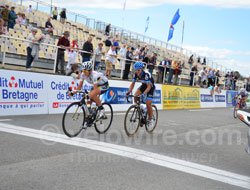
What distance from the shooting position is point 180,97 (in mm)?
20000

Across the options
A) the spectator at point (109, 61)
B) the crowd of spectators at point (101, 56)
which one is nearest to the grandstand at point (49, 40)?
the crowd of spectators at point (101, 56)

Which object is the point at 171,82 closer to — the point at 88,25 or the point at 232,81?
the point at 88,25

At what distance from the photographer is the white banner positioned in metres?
10.0

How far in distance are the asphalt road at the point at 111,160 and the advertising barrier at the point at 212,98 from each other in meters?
13.5

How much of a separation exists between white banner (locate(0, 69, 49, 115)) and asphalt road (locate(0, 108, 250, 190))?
840mm

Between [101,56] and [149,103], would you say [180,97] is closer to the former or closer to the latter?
[101,56]

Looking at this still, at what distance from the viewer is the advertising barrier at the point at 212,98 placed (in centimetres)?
2281

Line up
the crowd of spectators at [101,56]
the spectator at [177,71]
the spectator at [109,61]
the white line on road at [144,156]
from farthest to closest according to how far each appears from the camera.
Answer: the spectator at [177,71] → the spectator at [109,61] → the crowd of spectators at [101,56] → the white line on road at [144,156]

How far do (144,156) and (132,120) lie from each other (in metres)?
2.35

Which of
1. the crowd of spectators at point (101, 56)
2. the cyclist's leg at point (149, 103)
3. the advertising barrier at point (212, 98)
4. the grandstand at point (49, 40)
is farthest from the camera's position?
the advertising barrier at point (212, 98)

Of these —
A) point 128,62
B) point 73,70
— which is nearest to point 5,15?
point 73,70

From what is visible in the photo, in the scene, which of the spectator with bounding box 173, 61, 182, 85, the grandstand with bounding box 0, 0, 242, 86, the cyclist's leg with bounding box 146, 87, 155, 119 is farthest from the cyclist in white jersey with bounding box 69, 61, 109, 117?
the spectator with bounding box 173, 61, 182, 85

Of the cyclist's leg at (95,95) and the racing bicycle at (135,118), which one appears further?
the racing bicycle at (135,118)

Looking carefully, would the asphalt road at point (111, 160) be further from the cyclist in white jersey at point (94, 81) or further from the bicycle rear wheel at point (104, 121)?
the cyclist in white jersey at point (94, 81)
